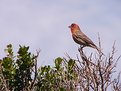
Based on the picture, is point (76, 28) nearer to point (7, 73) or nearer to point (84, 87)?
point (7, 73)

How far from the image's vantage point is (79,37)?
16109mm

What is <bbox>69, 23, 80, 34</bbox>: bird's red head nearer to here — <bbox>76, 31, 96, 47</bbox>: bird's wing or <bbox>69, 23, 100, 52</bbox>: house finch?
<bbox>69, 23, 100, 52</bbox>: house finch

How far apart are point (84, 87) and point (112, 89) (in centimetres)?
73

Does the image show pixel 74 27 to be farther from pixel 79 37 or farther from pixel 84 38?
pixel 84 38

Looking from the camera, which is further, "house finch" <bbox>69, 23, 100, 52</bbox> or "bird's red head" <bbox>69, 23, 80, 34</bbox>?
"bird's red head" <bbox>69, 23, 80, 34</bbox>

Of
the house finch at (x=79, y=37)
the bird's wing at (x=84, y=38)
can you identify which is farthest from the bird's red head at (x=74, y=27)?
the bird's wing at (x=84, y=38)

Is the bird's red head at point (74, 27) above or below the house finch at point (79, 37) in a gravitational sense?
above

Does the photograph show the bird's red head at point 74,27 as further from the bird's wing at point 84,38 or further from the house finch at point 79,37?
the bird's wing at point 84,38

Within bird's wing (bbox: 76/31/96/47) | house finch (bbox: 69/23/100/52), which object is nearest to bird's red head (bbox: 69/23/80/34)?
house finch (bbox: 69/23/100/52)

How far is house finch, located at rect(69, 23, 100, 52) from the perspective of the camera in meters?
15.6

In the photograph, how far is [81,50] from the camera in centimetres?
1312

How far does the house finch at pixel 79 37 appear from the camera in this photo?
15560 mm

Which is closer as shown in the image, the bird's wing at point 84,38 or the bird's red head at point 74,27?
the bird's wing at point 84,38

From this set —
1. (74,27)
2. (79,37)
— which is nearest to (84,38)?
(79,37)
